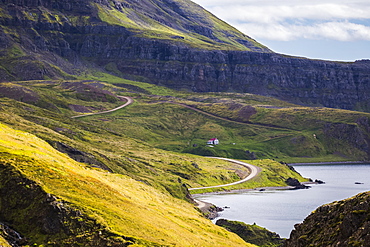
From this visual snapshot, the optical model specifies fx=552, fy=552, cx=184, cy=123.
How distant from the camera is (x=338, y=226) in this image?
55.7 m

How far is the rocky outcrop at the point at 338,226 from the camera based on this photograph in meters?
50.7

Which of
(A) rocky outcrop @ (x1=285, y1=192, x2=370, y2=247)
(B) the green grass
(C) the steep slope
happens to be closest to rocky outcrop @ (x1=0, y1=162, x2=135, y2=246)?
(C) the steep slope

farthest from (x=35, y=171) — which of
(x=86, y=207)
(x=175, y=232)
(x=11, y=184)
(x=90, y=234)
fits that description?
(x=175, y=232)

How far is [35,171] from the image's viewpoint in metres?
79.1

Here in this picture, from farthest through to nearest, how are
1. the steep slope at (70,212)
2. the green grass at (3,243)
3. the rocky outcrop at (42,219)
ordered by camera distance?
the steep slope at (70,212)
the rocky outcrop at (42,219)
the green grass at (3,243)

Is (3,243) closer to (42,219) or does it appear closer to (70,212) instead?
(42,219)

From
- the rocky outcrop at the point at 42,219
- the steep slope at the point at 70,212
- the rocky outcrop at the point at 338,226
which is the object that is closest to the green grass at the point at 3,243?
the rocky outcrop at the point at 42,219

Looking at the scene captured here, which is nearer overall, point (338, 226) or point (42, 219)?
point (338, 226)

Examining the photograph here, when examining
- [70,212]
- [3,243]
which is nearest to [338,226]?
[70,212]

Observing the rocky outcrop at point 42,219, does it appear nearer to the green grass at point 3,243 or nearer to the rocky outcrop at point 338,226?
the green grass at point 3,243

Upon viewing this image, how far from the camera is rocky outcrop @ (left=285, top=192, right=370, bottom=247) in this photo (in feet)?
166

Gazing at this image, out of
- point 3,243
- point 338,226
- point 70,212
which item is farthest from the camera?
point 70,212

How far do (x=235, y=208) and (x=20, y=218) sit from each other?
11875 centimetres

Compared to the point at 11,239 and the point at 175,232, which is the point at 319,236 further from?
the point at 11,239
